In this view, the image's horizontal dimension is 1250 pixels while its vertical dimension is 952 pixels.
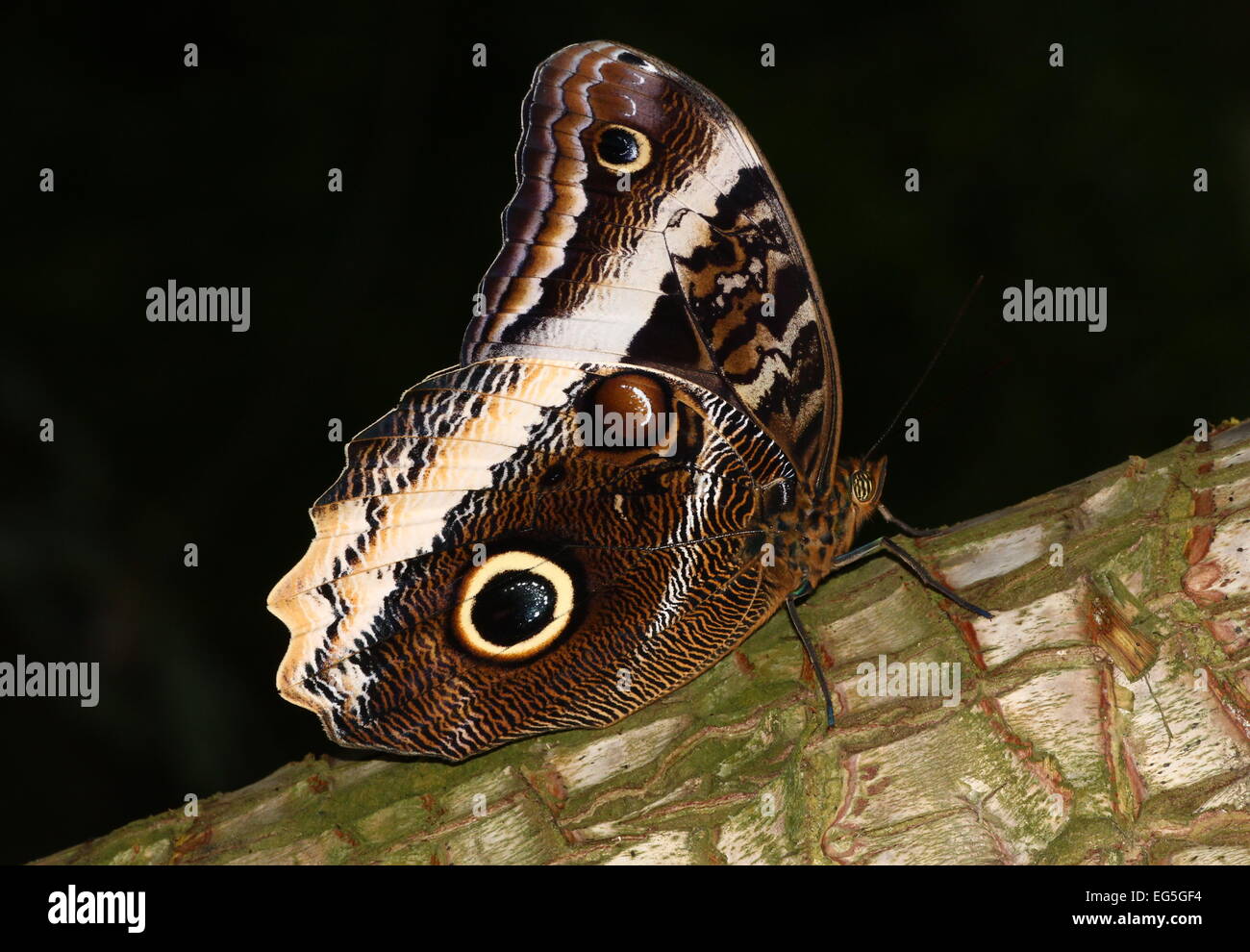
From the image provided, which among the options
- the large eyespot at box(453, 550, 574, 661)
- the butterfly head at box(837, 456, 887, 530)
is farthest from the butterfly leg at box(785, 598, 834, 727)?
the large eyespot at box(453, 550, 574, 661)

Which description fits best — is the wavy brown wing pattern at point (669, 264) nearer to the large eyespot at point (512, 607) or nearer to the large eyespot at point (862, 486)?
the large eyespot at point (862, 486)

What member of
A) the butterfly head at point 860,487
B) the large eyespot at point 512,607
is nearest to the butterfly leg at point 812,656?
the butterfly head at point 860,487

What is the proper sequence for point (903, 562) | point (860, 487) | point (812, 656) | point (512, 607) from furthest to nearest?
point (860, 487), point (512, 607), point (903, 562), point (812, 656)

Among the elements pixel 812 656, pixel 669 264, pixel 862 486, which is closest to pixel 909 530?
pixel 862 486

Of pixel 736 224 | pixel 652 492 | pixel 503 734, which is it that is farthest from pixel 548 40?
pixel 503 734

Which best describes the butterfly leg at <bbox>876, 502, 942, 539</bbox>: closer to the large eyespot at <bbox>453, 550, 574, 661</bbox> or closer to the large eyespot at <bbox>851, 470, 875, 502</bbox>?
the large eyespot at <bbox>851, 470, 875, 502</bbox>

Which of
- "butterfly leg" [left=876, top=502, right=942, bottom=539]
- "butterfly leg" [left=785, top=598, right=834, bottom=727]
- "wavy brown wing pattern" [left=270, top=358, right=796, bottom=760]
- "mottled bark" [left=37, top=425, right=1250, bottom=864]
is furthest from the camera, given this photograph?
"butterfly leg" [left=876, top=502, right=942, bottom=539]

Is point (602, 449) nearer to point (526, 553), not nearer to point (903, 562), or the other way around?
point (526, 553)

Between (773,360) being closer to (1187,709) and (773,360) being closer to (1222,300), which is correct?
(1187,709)
